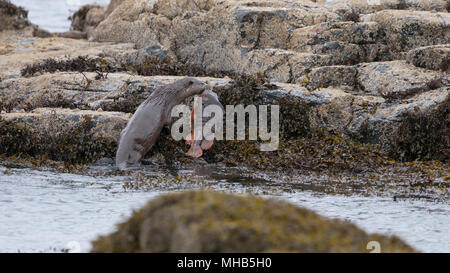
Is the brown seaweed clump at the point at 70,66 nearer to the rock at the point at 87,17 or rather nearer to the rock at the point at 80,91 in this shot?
the rock at the point at 80,91

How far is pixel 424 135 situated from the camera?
12273 mm

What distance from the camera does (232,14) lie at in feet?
57.0

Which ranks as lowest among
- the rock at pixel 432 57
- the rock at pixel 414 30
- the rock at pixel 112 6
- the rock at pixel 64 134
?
the rock at pixel 64 134

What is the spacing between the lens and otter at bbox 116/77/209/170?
11.8 m

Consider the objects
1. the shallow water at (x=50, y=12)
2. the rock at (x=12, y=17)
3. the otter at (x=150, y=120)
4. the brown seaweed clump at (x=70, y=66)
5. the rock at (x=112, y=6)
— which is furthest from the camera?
the shallow water at (x=50, y=12)

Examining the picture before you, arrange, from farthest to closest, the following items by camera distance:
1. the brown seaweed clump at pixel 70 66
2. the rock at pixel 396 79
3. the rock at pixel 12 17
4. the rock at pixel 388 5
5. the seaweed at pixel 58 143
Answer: the rock at pixel 12 17 < the rock at pixel 388 5 < the brown seaweed clump at pixel 70 66 < the rock at pixel 396 79 < the seaweed at pixel 58 143

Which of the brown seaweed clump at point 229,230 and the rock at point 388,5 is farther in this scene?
the rock at point 388,5

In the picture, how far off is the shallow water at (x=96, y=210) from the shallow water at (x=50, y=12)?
23.2 meters

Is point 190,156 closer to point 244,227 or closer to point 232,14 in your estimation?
point 232,14

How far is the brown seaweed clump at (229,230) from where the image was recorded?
300cm

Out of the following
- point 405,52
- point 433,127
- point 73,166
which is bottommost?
point 73,166

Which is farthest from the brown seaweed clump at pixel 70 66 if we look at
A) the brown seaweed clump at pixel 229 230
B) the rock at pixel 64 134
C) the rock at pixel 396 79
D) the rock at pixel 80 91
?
the brown seaweed clump at pixel 229 230

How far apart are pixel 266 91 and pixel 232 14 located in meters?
4.45
